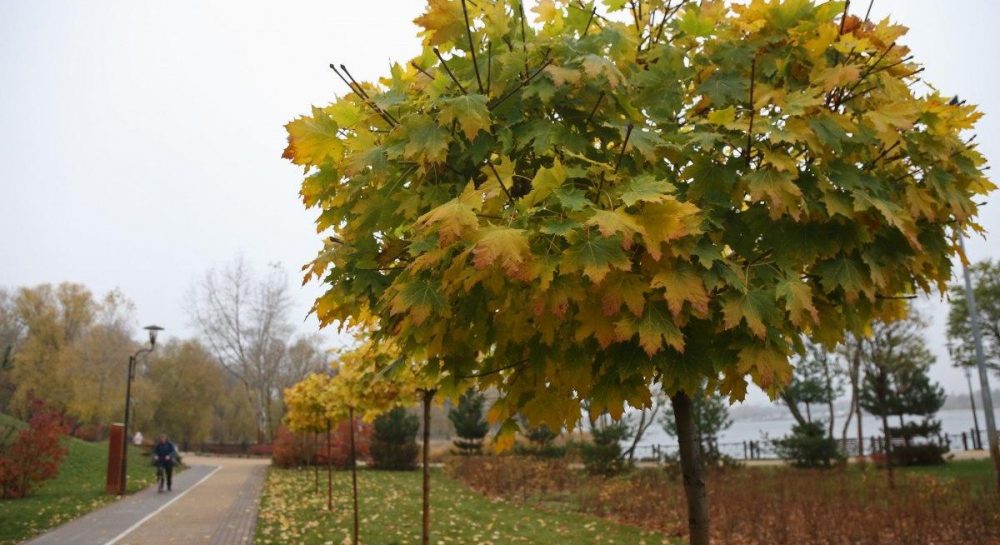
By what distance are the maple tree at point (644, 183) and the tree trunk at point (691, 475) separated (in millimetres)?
862

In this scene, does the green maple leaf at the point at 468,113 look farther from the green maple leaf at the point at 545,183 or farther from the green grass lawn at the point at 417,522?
the green grass lawn at the point at 417,522

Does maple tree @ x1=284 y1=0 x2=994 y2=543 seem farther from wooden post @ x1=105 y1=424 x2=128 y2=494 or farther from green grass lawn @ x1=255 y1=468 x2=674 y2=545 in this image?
wooden post @ x1=105 y1=424 x2=128 y2=494

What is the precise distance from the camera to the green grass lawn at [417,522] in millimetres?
10711

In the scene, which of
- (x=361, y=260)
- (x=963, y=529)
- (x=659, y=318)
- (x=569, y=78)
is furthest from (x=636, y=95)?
(x=963, y=529)

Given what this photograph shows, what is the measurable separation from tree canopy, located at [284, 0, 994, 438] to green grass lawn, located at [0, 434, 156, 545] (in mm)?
11927

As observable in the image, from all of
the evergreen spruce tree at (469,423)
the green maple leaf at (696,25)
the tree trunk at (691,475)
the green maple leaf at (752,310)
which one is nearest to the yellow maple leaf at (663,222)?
the green maple leaf at (752,310)

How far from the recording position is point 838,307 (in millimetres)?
3406

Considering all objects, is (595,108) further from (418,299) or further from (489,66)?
(418,299)

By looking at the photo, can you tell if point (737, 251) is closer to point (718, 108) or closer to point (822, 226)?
point (822, 226)

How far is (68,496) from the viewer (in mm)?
17078

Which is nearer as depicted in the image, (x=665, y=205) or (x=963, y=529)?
(x=665, y=205)

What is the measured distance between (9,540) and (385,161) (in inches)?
492

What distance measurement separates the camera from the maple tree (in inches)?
94.5

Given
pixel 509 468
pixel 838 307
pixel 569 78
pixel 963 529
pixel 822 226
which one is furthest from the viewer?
pixel 509 468
